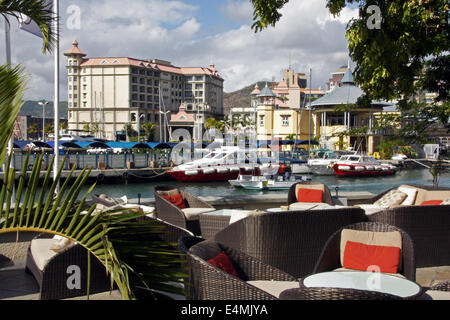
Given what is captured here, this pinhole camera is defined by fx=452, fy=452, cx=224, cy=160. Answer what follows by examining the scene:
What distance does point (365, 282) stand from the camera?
341cm

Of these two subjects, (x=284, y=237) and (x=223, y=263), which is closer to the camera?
(x=223, y=263)

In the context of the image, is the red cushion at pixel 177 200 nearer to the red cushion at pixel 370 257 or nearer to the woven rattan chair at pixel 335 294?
the red cushion at pixel 370 257

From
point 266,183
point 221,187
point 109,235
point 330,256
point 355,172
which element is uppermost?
point 109,235

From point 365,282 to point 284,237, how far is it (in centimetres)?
167

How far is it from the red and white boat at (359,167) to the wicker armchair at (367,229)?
119ft

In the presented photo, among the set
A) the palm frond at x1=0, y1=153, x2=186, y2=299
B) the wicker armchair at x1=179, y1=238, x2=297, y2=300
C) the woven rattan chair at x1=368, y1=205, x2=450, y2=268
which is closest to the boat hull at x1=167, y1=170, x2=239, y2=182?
the woven rattan chair at x1=368, y1=205, x2=450, y2=268

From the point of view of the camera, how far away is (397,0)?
17.8 ft

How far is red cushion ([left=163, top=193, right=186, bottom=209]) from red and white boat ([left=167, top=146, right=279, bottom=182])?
25390 millimetres

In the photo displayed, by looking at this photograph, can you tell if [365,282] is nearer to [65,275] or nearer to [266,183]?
[65,275]

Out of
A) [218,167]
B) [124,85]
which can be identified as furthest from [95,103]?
[218,167]

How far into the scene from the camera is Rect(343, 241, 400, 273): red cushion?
13.5 feet

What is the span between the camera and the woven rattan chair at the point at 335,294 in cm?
242

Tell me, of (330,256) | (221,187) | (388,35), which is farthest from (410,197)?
(221,187)
